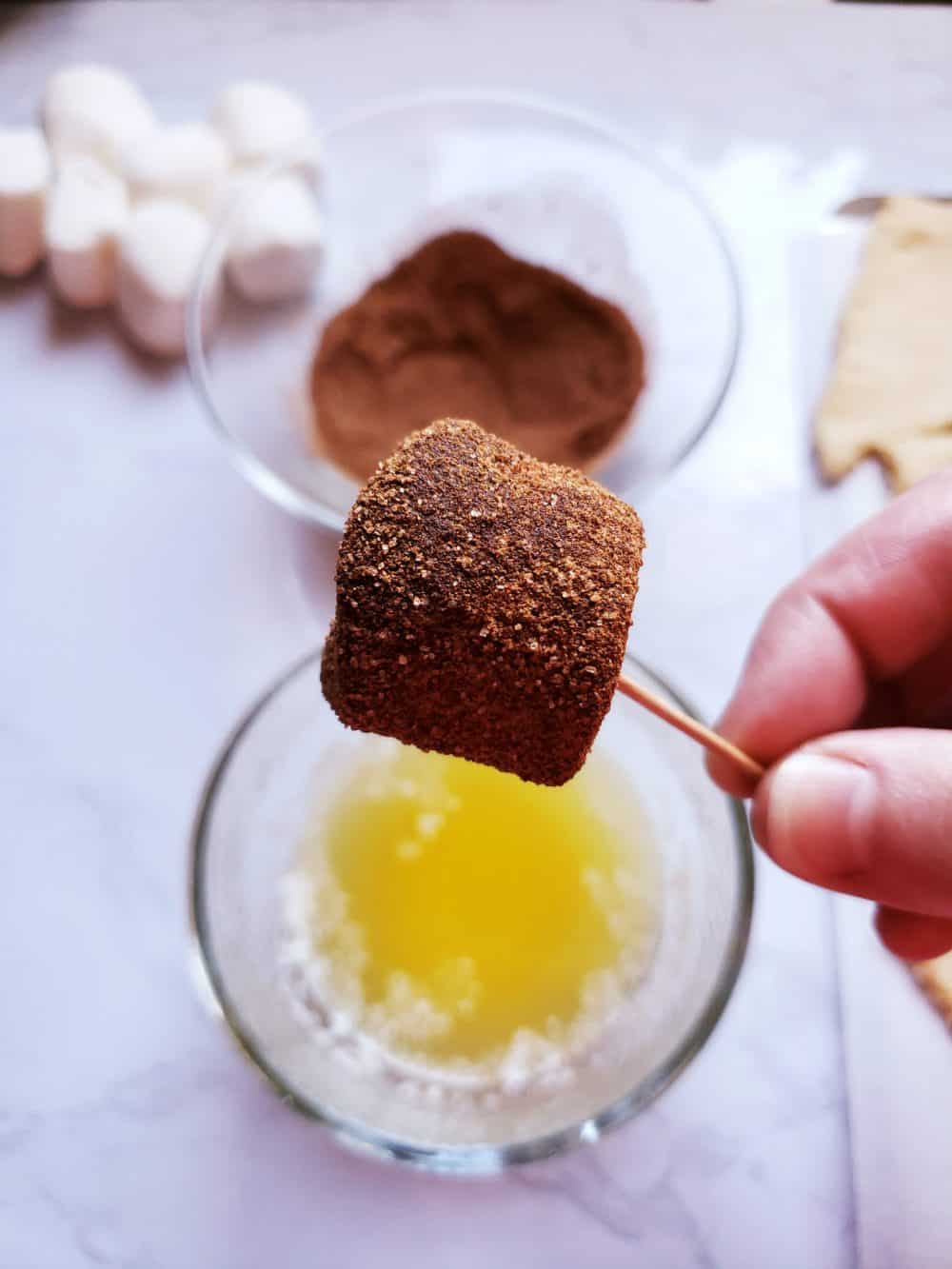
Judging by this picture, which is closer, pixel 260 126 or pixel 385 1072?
pixel 385 1072

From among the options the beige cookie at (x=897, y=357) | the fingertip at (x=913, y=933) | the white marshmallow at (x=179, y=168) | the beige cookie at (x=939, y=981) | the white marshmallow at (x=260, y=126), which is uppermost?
the white marshmallow at (x=260, y=126)

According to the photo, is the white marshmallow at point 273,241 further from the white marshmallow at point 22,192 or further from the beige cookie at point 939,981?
the beige cookie at point 939,981

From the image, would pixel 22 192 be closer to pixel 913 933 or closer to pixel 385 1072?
pixel 385 1072

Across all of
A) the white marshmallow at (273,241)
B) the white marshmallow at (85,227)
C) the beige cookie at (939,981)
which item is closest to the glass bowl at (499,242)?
the white marshmallow at (273,241)

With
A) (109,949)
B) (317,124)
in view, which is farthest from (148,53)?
(109,949)

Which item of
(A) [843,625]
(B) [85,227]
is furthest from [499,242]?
(A) [843,625]

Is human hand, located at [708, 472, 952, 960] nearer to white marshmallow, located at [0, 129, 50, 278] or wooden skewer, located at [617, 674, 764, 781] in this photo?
wooden skewer, located at [617, 674, 764, 781]
